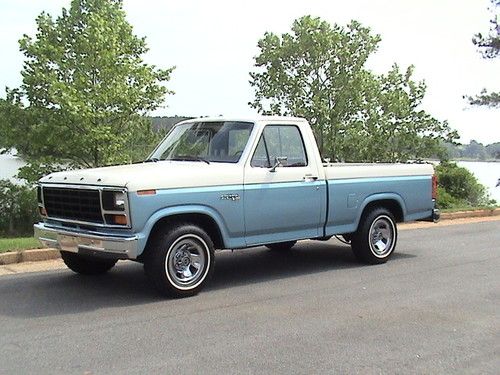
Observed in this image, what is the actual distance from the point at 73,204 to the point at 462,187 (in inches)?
633

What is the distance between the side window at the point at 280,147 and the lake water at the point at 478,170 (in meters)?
9.71

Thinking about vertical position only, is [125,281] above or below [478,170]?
below

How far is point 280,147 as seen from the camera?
27.2 ft

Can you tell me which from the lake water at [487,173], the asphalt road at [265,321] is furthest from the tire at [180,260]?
the lake water at [487,173]

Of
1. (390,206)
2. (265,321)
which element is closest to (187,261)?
(265,321)

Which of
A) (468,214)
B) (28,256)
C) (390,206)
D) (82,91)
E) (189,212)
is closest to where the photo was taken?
(189,212)

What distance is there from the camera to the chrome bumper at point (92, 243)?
6633 mm

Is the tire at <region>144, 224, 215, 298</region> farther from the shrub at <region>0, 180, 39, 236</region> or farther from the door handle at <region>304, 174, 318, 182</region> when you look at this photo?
the shrub at <region>0, 180, 39, 236</region>

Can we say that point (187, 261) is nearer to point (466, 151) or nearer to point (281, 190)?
point (281, 190)

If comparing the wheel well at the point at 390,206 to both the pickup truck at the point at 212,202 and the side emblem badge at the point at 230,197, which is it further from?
the side emblem badge at the point at 230,197

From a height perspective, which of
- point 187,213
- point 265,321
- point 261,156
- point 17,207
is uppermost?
point 261,156

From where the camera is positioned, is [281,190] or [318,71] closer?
[281,190]

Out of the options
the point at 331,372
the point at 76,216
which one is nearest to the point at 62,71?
the point at 76,216

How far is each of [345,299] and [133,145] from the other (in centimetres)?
1041
